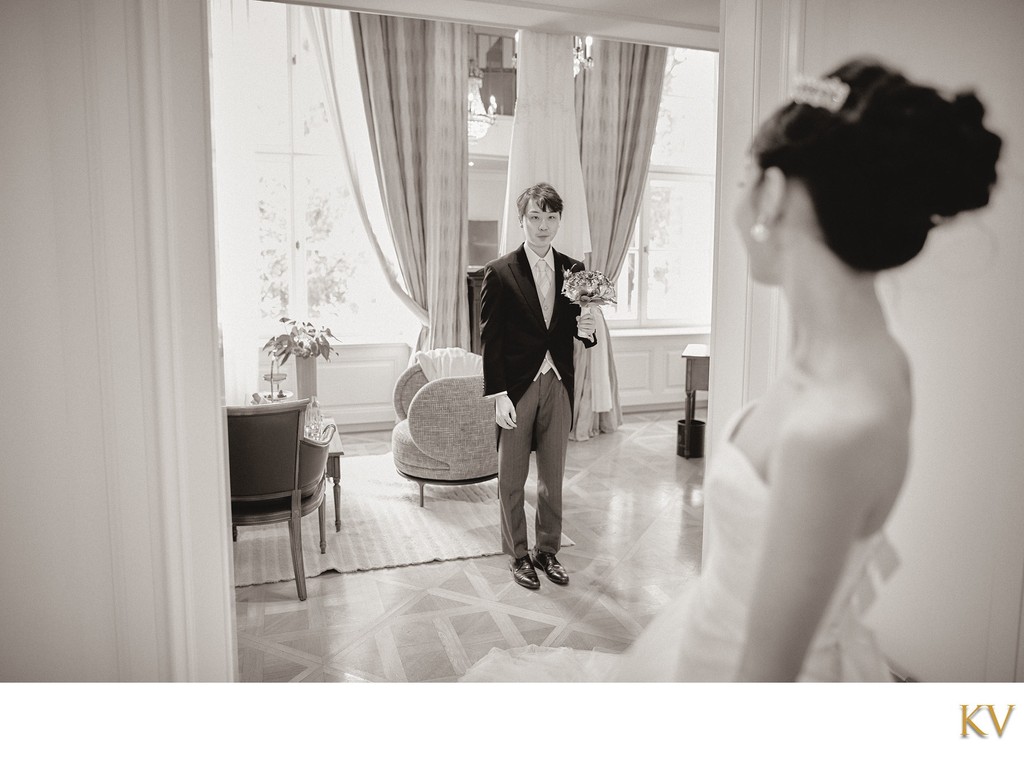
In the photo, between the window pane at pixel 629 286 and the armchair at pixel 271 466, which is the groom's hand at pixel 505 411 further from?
the window pane at pixel 629 286

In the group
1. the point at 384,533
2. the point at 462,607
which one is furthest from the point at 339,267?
the point at 462,607

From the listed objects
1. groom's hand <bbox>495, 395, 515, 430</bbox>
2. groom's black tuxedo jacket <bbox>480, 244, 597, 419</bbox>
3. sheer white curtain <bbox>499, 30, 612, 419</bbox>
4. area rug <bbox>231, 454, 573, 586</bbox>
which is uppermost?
sheer white curtain <bbox>499, 30, 612, 419</bbox>

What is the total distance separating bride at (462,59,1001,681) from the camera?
1139mm

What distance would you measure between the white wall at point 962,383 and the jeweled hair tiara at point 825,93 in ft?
1.42

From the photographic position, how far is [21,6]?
175 centimetres

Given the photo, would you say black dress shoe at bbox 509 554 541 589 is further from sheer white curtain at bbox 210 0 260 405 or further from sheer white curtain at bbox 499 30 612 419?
sheer white curtain at bbox 210 0 260 405

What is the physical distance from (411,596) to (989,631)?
2241 mm

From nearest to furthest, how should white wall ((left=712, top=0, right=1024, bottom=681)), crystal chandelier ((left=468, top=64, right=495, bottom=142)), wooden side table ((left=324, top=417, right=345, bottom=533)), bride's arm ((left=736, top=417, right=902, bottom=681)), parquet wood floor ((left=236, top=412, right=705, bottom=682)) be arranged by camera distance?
bride's arm ((left=736, top=417, right=902, bottom=681)) → white wall ((left=712, top=0, right=1024, bottom=681)) → parquet wood floor ((left=236, top=412, right=705, bottom=682)) → wooden side table ((left=324, top=417, right=345, bottom=533)) → crystal chandelier ((left=468, top=64, right=495, bottom=142))

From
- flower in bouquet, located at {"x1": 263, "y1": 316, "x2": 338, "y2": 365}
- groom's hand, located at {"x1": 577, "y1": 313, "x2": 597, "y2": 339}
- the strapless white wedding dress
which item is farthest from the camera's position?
flower in bouquet, located at {"x1": 263, "y1": 316, "x2": 338, "y2": 365}

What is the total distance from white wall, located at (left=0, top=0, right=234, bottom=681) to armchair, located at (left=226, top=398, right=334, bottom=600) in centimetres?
116

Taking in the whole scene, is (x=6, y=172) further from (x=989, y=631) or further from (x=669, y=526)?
(x=669, y=526)

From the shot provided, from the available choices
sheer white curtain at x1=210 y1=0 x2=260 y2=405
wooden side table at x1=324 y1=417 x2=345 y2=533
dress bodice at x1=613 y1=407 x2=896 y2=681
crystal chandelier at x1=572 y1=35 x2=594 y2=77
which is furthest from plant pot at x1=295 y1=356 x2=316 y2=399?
dress bodice at x1=613 y1=407 x2=896 y2=681

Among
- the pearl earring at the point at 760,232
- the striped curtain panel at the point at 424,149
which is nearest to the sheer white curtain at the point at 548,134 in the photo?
the striped curtain panel at the point at 424,149

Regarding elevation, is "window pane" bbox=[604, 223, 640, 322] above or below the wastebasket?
above
